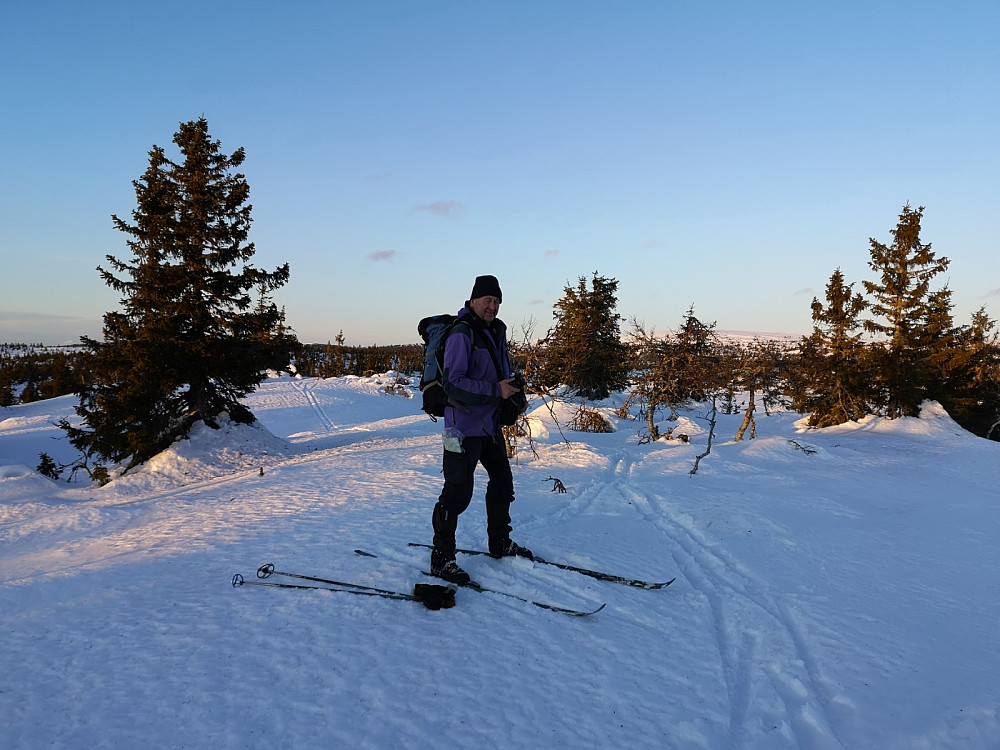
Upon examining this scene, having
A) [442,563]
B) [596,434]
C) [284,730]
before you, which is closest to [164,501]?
[442,563]

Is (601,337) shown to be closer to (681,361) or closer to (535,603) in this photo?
(681,361)

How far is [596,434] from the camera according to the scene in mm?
17406

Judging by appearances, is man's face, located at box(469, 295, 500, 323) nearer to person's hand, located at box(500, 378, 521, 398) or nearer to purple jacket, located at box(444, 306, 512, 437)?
purple jacket, located at box(444, 306, 512, 437)

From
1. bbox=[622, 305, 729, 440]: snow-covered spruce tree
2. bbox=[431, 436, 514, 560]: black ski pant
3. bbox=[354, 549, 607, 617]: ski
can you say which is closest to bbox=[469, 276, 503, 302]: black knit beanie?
bbox=[431, 436, 514, 560]: black ski pant

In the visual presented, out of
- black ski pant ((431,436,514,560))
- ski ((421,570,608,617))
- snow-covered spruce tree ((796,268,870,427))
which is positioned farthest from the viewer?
snow-covered spruce tree ((796,268,870,427))

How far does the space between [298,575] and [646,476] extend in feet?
24.0

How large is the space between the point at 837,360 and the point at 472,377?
2211 cm

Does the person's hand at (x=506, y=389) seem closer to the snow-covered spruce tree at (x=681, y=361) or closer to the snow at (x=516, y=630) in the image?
the snow at (x=516, y=630)

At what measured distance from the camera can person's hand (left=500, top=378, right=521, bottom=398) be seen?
14.0 feet

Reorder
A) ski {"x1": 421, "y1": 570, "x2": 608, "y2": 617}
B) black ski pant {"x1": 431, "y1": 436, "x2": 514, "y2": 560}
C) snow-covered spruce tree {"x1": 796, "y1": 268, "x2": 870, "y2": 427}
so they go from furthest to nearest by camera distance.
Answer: snow-covered spruce tree {"x1": 796, "y1": 268, "x2": 870, "y2": 427} → black ski pant {"x1": 431, "y1": 436, "x2": 514, "y2": 560} → ski {"x1": 421, "y1": 570, "x2": 608, "y2": 617}

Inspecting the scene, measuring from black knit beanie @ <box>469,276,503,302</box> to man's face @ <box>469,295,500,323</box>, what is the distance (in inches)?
1.2

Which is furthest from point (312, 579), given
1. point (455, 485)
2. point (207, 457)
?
point (207, 457)

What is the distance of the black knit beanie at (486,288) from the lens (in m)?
4.33

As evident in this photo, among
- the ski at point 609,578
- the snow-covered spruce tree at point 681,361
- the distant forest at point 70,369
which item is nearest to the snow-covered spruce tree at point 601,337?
the snow-covered spruce tree at point 681,361
